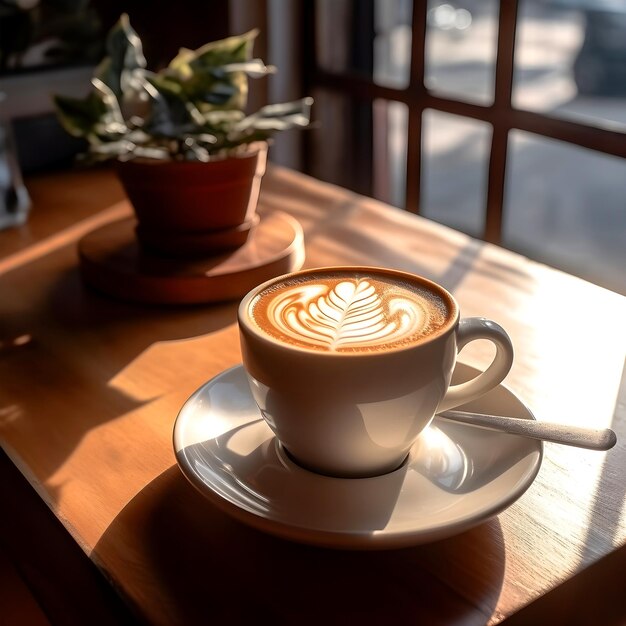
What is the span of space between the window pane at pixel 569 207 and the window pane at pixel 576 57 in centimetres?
17

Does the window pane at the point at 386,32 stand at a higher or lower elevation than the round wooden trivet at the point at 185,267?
higher

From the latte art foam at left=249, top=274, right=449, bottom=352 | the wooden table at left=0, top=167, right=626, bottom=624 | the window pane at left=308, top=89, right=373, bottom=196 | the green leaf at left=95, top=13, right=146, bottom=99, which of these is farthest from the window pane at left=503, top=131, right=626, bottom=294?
the latte art foam at left=249, top=274, right=449, bottom=352

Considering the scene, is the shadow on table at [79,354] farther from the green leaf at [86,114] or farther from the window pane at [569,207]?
the window pane at [569,207]

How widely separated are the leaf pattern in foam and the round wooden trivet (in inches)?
9.5

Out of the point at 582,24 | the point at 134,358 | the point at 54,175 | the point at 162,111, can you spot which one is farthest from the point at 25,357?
the point at 582,24

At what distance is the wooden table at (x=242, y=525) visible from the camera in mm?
435

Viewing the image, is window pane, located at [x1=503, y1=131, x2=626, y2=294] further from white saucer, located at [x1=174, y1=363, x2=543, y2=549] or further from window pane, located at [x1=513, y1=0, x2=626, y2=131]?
white saucer, located at [x1=174, y1=363, x2=543, y2=549]

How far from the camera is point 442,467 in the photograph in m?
0.49

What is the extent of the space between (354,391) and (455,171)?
2636mm

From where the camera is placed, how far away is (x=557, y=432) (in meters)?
0.49

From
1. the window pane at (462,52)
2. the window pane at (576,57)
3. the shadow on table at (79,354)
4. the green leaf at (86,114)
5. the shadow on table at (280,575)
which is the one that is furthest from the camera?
the window pane at (462,52)

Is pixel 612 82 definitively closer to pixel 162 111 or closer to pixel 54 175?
pixel 54 175

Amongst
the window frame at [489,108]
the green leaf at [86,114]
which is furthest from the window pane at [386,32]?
the green leaf at [86,114]

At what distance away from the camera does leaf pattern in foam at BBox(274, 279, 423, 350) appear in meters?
0.48
